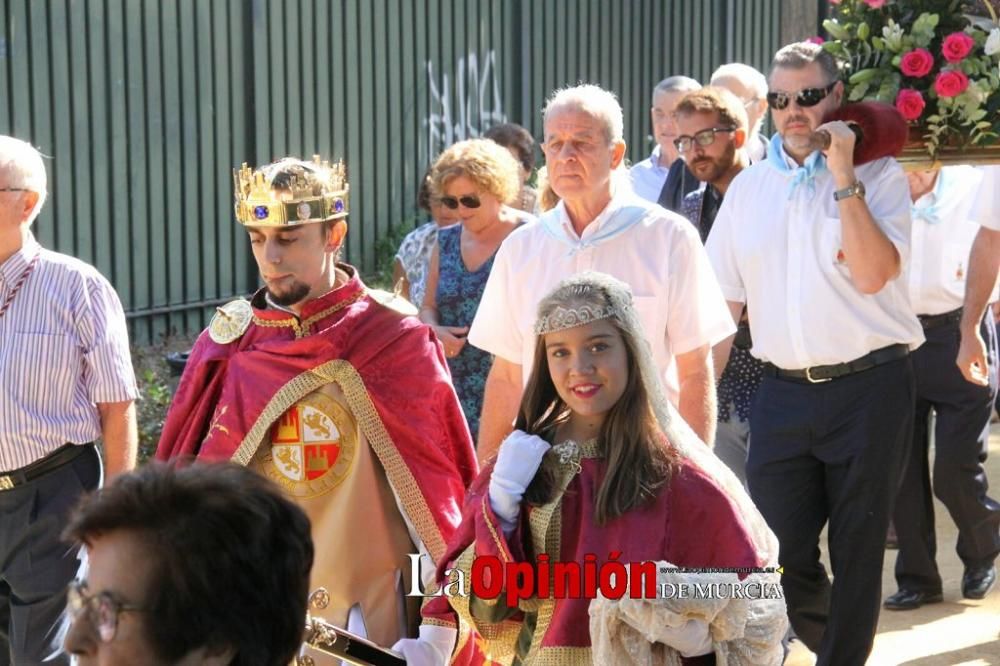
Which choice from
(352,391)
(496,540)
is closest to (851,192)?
(352,391)

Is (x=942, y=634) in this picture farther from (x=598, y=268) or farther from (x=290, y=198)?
(x=290, y=198)

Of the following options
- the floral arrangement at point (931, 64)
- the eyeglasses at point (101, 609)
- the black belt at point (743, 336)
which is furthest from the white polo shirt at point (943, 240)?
the eyeglasses at point (101, 609)

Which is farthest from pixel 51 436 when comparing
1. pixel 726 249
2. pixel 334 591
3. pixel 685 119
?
pixel 685 119

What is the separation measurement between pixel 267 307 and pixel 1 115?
4.78m

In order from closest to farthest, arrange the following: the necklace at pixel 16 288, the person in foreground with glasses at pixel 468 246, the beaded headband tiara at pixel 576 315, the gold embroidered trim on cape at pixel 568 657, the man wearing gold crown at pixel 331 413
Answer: the gold embroidered trim on cape at pixel 568 657
the beaded headband tiara at pixel 576 315
the man wearing gold crown at pixel 331 413
the necklace at pixel 16 288
the person in foreground with glasses at pixel 468 246

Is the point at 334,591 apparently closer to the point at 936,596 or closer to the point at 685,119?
the point at 685,119

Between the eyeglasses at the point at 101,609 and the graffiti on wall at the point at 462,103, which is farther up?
the graffiti on wall at the point at 462,103

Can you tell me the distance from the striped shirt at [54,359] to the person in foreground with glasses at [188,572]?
3.40m

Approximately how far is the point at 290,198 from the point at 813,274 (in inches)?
81.7

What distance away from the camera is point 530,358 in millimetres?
5941

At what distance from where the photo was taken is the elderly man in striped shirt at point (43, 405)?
6.09 meters

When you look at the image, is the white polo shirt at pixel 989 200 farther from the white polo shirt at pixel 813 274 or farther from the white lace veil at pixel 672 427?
the white lace veil at pixel 672 427

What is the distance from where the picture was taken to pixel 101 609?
264 cm

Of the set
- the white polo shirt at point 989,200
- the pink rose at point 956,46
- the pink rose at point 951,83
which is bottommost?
the white polo shirt at point 989,200
